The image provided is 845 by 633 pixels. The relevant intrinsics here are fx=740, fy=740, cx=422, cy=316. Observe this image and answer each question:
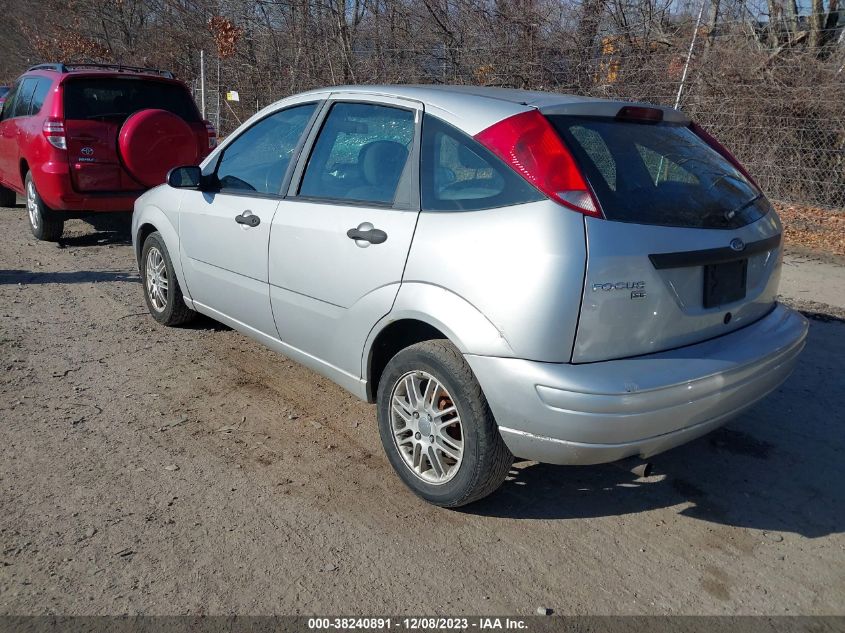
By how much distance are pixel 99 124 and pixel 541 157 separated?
248 inches

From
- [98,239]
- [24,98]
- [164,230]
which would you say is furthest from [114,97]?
[164,230]

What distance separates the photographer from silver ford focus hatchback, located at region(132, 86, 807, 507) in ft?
9.15

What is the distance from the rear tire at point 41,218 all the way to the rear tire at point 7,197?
2.69 meters

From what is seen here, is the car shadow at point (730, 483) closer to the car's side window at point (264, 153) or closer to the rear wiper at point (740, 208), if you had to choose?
the rear wiper at point (740, 208)

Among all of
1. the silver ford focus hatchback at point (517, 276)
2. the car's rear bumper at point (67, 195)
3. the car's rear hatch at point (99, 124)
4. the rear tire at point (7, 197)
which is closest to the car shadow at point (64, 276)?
the car's rear bumper at point (67, 195)

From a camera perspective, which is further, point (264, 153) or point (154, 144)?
point (154, 144)

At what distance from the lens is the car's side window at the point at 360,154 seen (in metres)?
3.53

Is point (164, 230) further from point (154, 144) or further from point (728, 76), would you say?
point (728, 76)

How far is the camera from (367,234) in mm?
3422

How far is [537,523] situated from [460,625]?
758 mm

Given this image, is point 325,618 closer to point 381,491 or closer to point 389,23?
point 381,491

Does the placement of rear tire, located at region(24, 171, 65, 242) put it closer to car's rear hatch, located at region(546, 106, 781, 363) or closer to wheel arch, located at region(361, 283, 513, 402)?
wheel arch, located at region(361, 283, 513, 402)

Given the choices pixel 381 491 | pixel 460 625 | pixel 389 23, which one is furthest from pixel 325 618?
pixel 389 23

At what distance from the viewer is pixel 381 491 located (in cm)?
350
